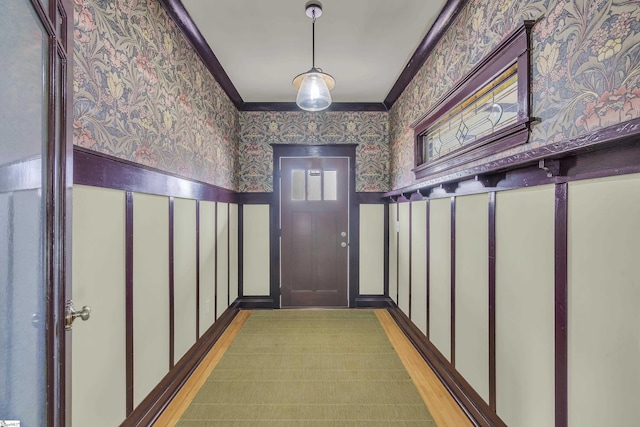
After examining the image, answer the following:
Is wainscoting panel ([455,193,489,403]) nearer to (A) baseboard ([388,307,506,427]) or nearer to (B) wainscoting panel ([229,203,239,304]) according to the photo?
(A) baseboard ([388,307,506,427])

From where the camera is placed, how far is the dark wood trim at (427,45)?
2.17 m

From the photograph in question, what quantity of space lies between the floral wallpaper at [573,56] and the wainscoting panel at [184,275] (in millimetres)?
2090

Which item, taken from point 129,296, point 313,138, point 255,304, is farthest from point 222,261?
point 313,138

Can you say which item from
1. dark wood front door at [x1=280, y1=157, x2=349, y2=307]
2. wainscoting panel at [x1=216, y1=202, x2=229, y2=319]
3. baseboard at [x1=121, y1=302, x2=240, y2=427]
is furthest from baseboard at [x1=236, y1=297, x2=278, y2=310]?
baseboard at [x1=121, y1=302, x2=240, y2=427]

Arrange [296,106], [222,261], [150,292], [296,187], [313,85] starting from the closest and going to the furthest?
[150,292], [313,85], [222,261], [296,106], [296,187]

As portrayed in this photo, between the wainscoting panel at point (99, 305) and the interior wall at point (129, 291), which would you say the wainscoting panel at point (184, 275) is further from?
the wainscoting panel at point (99, 305)

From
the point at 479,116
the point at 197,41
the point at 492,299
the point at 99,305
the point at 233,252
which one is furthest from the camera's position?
the point at 233,252

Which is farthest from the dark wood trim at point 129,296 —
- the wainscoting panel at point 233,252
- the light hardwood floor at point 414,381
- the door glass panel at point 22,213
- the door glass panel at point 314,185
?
the door glass panel at point 314,185

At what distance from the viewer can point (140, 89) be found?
175 centimetres

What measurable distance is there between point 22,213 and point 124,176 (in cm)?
90

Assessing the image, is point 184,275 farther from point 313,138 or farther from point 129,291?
point 313,138

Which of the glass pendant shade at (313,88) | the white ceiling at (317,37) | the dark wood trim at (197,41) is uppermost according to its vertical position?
the white ceiling at (317,37)

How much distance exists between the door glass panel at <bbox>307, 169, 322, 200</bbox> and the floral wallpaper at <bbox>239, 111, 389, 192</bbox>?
15.9 inches

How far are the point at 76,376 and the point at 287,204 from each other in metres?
3.07
